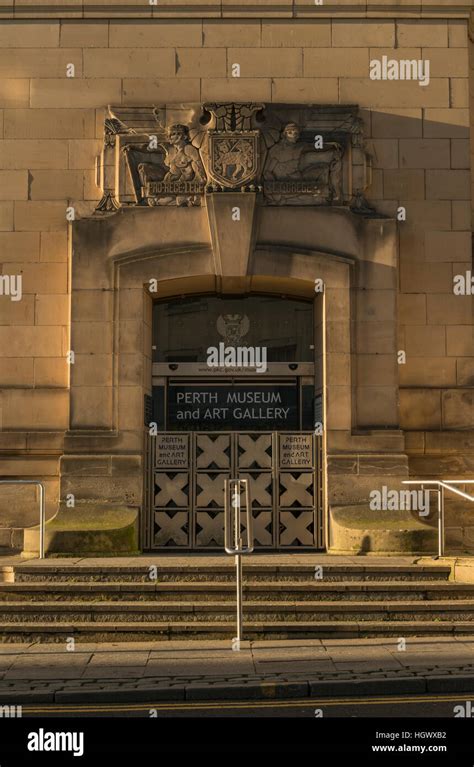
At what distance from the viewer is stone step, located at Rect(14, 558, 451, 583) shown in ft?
47.2

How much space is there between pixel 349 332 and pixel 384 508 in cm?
279

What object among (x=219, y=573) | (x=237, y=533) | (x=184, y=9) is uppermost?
(x=184, y=9)

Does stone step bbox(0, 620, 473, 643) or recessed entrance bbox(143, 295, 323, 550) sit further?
recessed entrance bbox(143, 295, 323, 550)

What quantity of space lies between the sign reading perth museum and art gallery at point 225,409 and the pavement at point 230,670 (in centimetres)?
579

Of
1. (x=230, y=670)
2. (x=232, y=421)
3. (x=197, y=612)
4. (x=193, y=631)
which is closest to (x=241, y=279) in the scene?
(x=232, y=421)

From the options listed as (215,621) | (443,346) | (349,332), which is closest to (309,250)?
(349,332)

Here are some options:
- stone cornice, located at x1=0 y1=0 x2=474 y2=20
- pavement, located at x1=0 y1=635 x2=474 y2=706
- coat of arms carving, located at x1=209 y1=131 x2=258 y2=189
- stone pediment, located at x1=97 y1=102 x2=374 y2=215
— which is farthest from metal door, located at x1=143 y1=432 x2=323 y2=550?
stone cornice, located at x1=0 y1=0 x2=474 y2=20

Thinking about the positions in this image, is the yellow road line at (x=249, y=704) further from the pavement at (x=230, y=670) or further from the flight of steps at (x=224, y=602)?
the flight of steps at (x=224, y=602)

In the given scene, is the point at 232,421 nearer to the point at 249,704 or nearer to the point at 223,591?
the point at 223,591

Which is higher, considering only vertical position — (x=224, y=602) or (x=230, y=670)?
(x=224, y=602)

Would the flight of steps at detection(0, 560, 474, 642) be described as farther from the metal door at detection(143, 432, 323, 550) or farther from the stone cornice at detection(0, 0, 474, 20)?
the stone cornice at detection(0, 0, 474, 20)

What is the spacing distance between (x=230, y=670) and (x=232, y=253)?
7.97 metres

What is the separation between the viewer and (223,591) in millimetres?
14117

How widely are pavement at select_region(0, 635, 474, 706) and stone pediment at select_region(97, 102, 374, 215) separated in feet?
24.9
